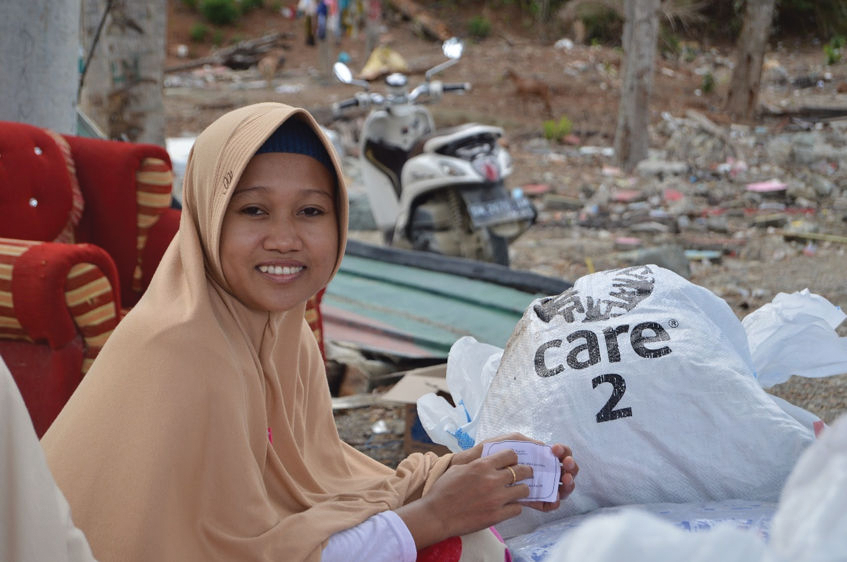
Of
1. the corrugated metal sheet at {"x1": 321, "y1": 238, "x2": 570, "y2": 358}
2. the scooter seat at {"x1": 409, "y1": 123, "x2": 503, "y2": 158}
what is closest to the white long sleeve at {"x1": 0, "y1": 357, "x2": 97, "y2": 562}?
the corrugated metal sheet at {"x1": 321, "y1": 238, "x2": 570, "y2": 358}

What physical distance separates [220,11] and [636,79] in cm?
1757

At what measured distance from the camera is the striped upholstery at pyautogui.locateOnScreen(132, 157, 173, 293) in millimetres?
3494

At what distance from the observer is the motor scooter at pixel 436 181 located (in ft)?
15.9

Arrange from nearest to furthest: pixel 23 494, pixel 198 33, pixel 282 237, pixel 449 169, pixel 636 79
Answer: pixel 23 494 < pixel 282 237 < pixel 449 169 < pixel 636 79 < pixel 198 33

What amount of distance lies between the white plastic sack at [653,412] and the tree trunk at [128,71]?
419 centimetres

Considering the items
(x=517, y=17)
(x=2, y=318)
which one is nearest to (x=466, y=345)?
(x=2, y=318)

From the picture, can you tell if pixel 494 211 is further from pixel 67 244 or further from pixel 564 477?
pixel 564 477

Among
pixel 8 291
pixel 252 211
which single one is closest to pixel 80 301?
pixel 8 291

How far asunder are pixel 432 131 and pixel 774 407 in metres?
3.69

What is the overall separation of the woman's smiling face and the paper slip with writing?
0.52 metres

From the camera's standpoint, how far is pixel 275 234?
1.70 meters

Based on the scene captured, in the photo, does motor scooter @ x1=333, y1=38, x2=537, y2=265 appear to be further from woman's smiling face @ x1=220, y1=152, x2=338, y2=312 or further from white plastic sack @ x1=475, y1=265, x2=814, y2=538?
woman's smiling face @ x1=220, y1=152, x2=338, y2=312

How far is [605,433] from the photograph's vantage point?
197cm

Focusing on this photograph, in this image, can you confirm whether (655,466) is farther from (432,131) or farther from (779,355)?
(432,131)
